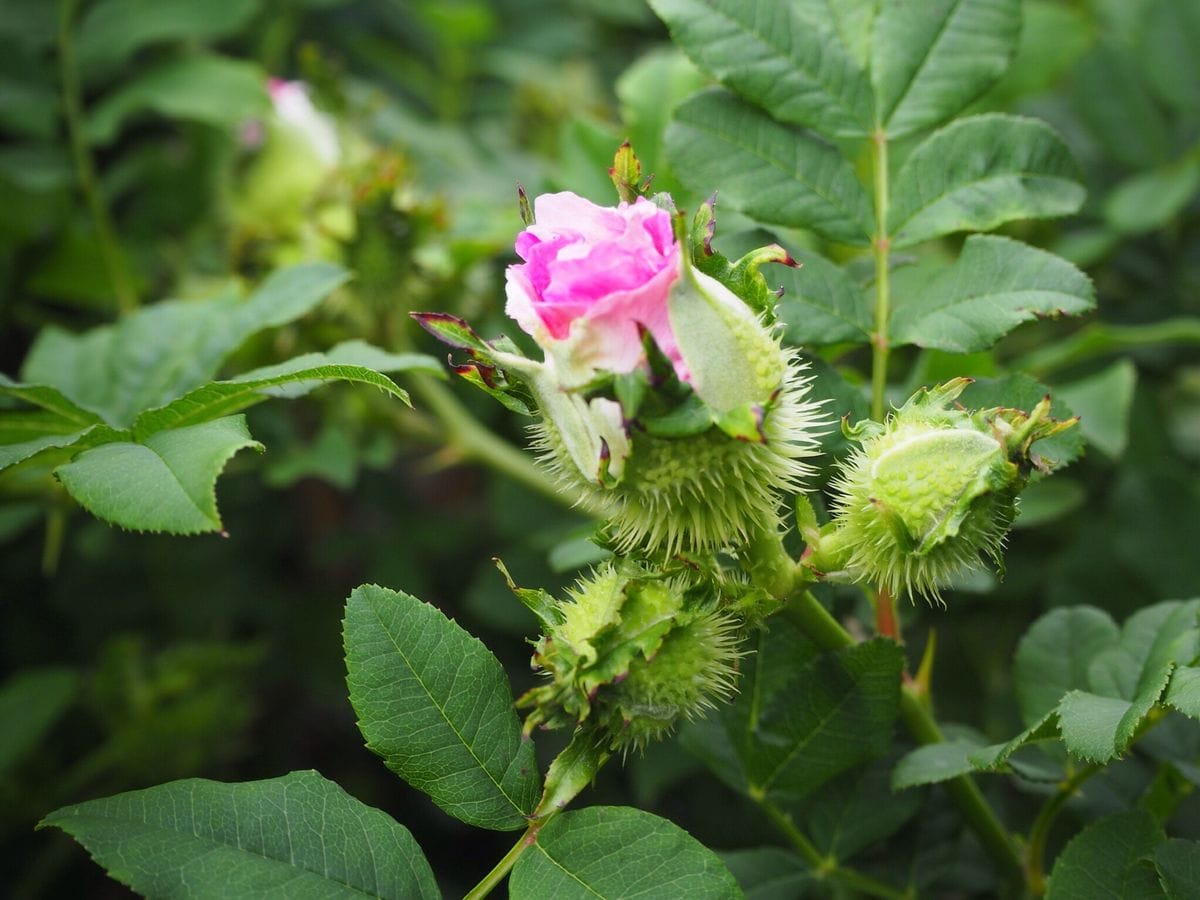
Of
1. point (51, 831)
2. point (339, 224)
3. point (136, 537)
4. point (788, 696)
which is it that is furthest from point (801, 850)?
point (136, 537)

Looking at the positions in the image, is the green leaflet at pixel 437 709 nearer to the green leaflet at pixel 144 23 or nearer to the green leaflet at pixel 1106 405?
the green leaflet at pixel 1106 405

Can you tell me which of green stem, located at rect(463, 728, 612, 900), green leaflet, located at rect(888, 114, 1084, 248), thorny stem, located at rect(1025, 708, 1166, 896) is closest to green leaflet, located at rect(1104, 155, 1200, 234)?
green leaflet, located at rect(888, 114, 1084, 248)

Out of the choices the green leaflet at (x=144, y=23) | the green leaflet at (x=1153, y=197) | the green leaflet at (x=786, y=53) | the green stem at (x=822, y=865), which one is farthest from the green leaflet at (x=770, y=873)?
the green leaflet at (x=144, y=23)

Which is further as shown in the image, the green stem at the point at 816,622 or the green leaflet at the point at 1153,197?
the green leaflet at the point at 1153,197

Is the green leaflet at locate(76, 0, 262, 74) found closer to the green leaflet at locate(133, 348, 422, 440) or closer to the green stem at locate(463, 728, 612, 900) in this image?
the green leaflet at locate(133, 348, 422, 440)

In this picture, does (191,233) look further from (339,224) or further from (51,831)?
(51,831)

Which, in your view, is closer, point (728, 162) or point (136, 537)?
point (728, 162)

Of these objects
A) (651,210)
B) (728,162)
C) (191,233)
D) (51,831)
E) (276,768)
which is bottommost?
(276,768)

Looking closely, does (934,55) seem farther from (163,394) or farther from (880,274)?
(163,394)
